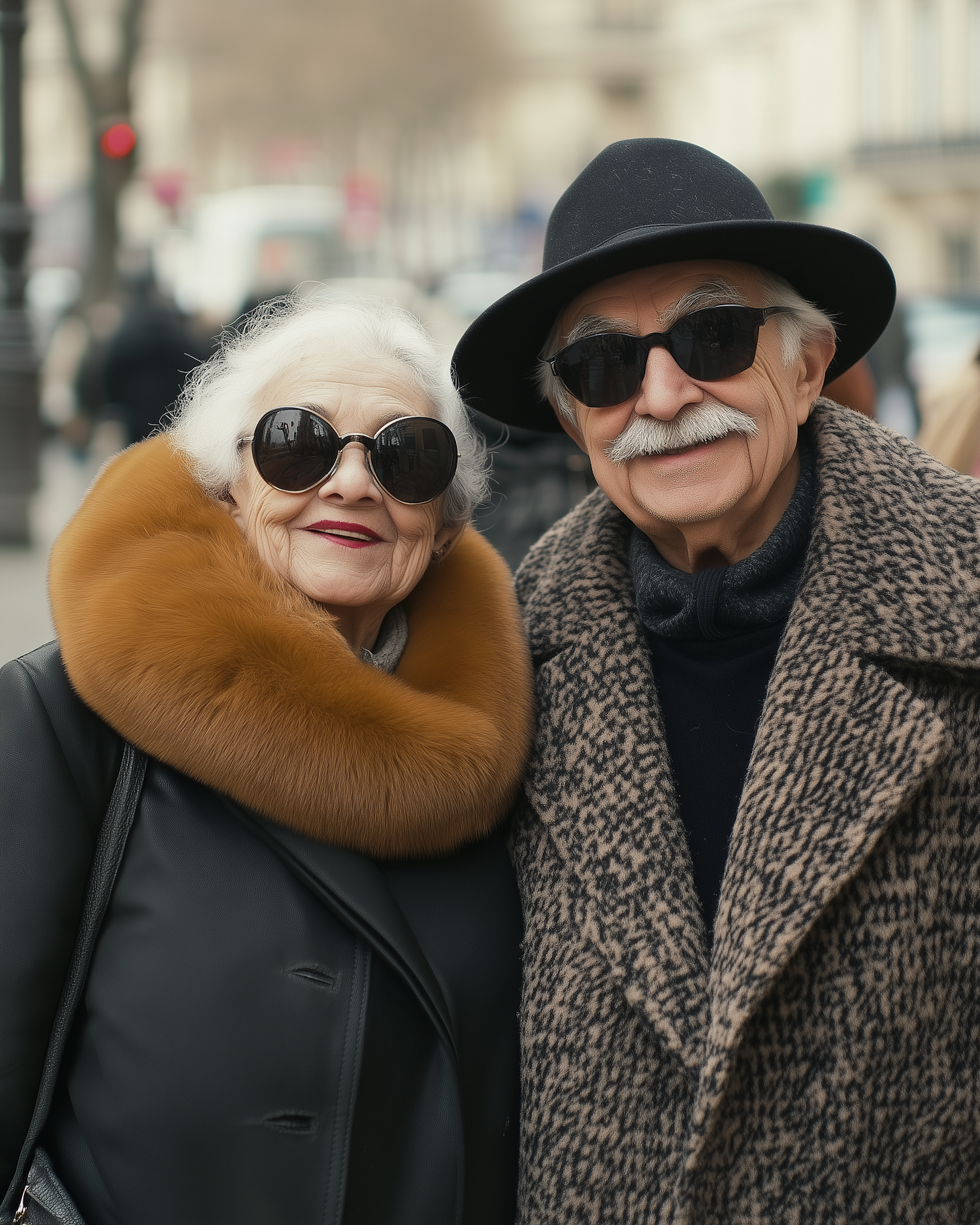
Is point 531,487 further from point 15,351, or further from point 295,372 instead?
point 15,351

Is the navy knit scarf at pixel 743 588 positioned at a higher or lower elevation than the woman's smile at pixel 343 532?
lower

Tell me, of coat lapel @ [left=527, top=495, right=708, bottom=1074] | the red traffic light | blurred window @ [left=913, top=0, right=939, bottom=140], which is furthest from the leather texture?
blurred window @ [left=913, top=0, right=939, bottom=140]

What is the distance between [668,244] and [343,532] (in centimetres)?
71

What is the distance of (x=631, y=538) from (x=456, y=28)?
3729 centimetres

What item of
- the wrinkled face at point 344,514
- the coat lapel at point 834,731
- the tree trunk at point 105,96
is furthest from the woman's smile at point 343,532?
the tree trunk at point 105,96

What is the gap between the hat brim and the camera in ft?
7.10

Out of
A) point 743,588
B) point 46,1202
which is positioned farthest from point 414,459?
point 46,1202

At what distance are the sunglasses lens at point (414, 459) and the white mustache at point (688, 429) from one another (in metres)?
0.32

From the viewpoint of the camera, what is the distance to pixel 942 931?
1.95 meters

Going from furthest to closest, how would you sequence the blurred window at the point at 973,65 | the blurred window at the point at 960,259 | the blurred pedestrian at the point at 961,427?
the blurred window at the point at 960,259, the blurred window at the point at 973,65, the blurred pedestrian at the point at 961,427

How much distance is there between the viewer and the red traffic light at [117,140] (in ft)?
40.9

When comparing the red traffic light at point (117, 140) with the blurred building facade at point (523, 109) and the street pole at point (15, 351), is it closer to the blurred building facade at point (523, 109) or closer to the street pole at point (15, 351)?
the street pole at point (15, 351)

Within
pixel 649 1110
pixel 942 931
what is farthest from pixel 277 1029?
pixel 942 931

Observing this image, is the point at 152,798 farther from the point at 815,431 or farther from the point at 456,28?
the point at 456,28
